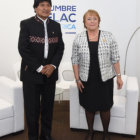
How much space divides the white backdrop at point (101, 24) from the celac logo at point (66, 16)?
17 millimetres

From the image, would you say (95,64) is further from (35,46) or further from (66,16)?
(66,16)

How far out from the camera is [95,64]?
2.88m

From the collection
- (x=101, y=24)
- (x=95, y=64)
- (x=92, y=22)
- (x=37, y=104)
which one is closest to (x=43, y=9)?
(x=92, y=22)

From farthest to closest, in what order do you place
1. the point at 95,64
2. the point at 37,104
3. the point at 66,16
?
the point at 66,16
the point at 37,104
the point at 95,64

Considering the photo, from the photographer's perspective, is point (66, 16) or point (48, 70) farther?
point (66, 16)

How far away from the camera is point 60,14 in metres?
4.52

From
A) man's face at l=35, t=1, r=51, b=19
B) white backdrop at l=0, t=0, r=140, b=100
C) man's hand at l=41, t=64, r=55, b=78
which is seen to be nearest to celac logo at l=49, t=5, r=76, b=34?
white backdrop at l=0, t=0, r=140, b=100

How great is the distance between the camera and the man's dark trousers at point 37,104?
2.93 metres

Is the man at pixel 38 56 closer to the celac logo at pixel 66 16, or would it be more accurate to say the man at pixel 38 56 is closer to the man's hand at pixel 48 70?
the man's hand at pixel 48 70

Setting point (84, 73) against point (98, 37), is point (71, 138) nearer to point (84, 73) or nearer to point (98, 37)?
point (84, 73)

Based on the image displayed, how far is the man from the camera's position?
2.77 metres

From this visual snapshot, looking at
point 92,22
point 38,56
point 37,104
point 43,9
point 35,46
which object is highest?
point 43,9

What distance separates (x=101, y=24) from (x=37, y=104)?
209 cm

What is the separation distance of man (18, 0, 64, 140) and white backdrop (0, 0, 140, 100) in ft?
5.45
